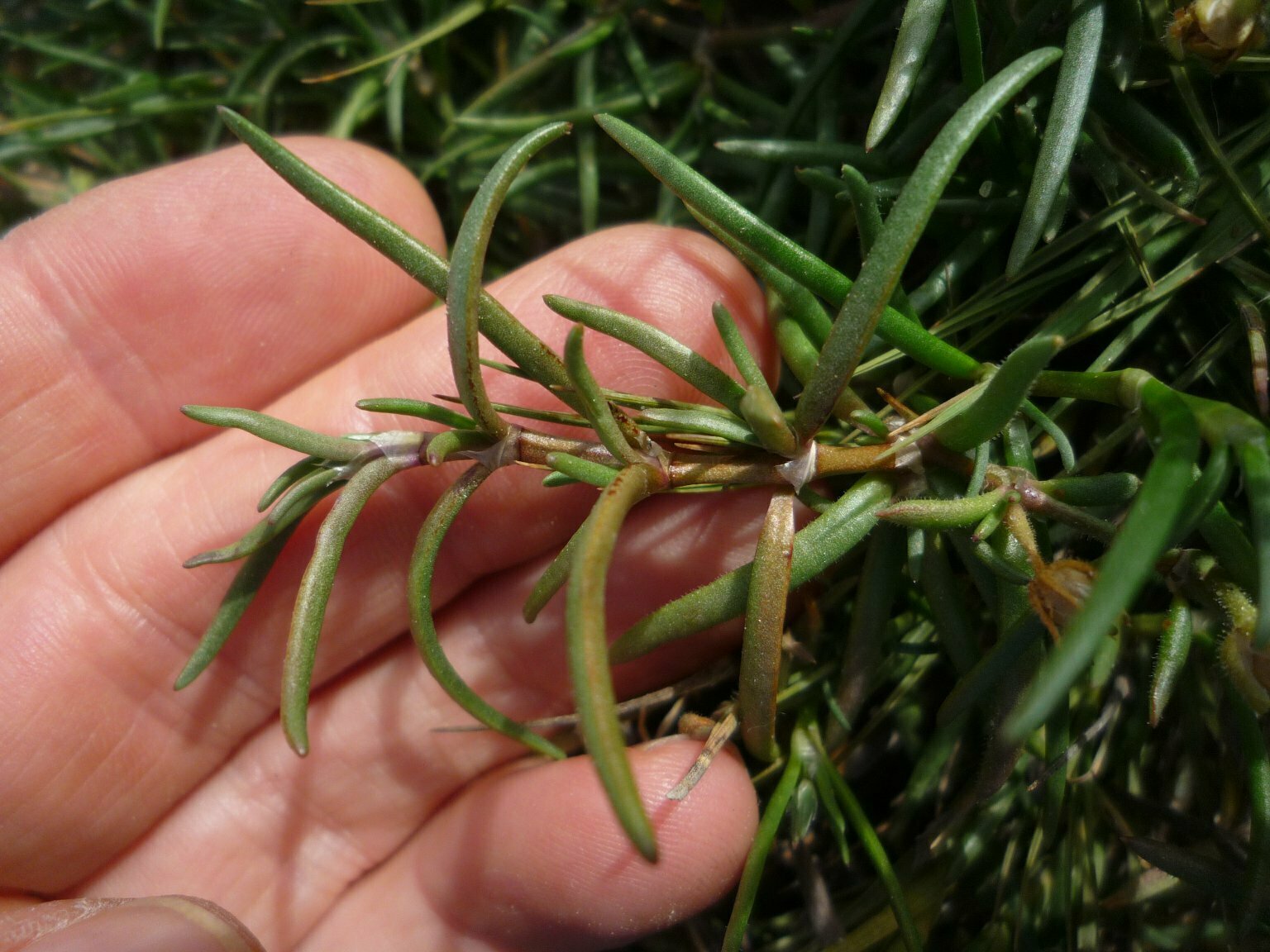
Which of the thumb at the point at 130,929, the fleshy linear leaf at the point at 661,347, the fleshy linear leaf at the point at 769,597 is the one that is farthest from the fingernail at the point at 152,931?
the fleshy linear leaf at the point at 661,347

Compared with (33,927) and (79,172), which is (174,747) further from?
(79,172)

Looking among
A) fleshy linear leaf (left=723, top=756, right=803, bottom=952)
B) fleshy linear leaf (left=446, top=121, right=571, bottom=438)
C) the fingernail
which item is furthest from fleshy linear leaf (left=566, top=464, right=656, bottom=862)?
the fingernail

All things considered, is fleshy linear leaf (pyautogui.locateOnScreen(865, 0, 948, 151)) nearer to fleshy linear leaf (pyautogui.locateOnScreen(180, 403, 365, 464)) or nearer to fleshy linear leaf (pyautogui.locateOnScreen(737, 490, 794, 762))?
fleshy linear leaf (pyautogui.locateOnScreen(737, 490, 794, 762))

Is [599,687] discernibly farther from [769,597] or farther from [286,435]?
[286,435]

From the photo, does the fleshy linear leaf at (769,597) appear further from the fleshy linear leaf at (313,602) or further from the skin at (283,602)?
the fleshy linear leaf at (313,602)

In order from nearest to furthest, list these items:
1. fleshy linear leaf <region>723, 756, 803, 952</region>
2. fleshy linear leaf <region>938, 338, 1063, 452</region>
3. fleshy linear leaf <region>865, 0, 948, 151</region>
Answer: fleshy linear leaf <region>938, 338, 1063, 452</region>, fleshy linear leaf <region>865, 0, 948, 151</region>, fleshy linear leaf <region>723, 756, 803, 952</region>

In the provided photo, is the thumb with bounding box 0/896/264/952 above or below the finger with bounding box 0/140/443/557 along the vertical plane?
below

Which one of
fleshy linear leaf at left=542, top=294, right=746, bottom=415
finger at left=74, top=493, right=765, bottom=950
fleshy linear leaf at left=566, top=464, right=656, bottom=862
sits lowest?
finger at left=74, top=493, right=765, bottom=950

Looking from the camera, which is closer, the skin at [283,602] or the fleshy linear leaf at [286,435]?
the fleshy linear leaf at [286,435]
